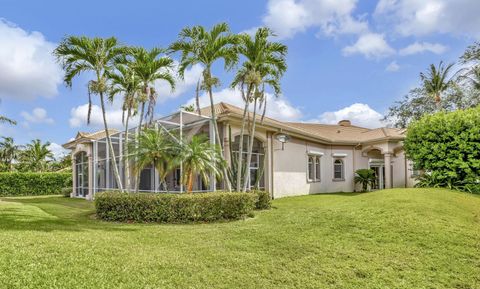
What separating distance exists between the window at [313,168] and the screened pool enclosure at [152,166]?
17.1 feet

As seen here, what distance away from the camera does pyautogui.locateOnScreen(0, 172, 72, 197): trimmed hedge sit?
29.4m

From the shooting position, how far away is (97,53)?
1309 cm

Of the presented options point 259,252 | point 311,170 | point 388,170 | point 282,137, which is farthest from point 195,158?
point 388,170

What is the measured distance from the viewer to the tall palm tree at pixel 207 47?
41.5 feet

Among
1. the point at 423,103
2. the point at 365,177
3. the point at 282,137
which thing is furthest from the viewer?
the point at 423,103

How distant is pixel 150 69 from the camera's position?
13.8 m

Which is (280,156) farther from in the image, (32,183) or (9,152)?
(9,152)

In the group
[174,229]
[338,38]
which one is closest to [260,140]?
[338,38]

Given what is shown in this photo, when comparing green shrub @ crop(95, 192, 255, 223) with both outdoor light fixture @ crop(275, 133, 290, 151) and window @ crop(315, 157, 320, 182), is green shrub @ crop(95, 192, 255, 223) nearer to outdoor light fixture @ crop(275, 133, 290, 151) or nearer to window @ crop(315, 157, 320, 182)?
outdoor light fixture @ crop(275, 133, 290, 151)

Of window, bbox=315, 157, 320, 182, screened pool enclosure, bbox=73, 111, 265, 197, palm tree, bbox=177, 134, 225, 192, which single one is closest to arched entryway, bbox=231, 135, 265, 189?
screened pool enclosure, bbox=73, 111, 265, 197

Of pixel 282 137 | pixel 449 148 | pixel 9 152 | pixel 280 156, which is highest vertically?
pixel 9 152

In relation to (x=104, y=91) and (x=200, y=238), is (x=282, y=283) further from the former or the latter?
(x=104, y=91)

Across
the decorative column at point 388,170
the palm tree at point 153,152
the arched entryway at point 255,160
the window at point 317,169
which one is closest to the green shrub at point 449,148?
the decorative column at point 388,170

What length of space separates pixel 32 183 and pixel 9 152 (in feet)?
44.0
